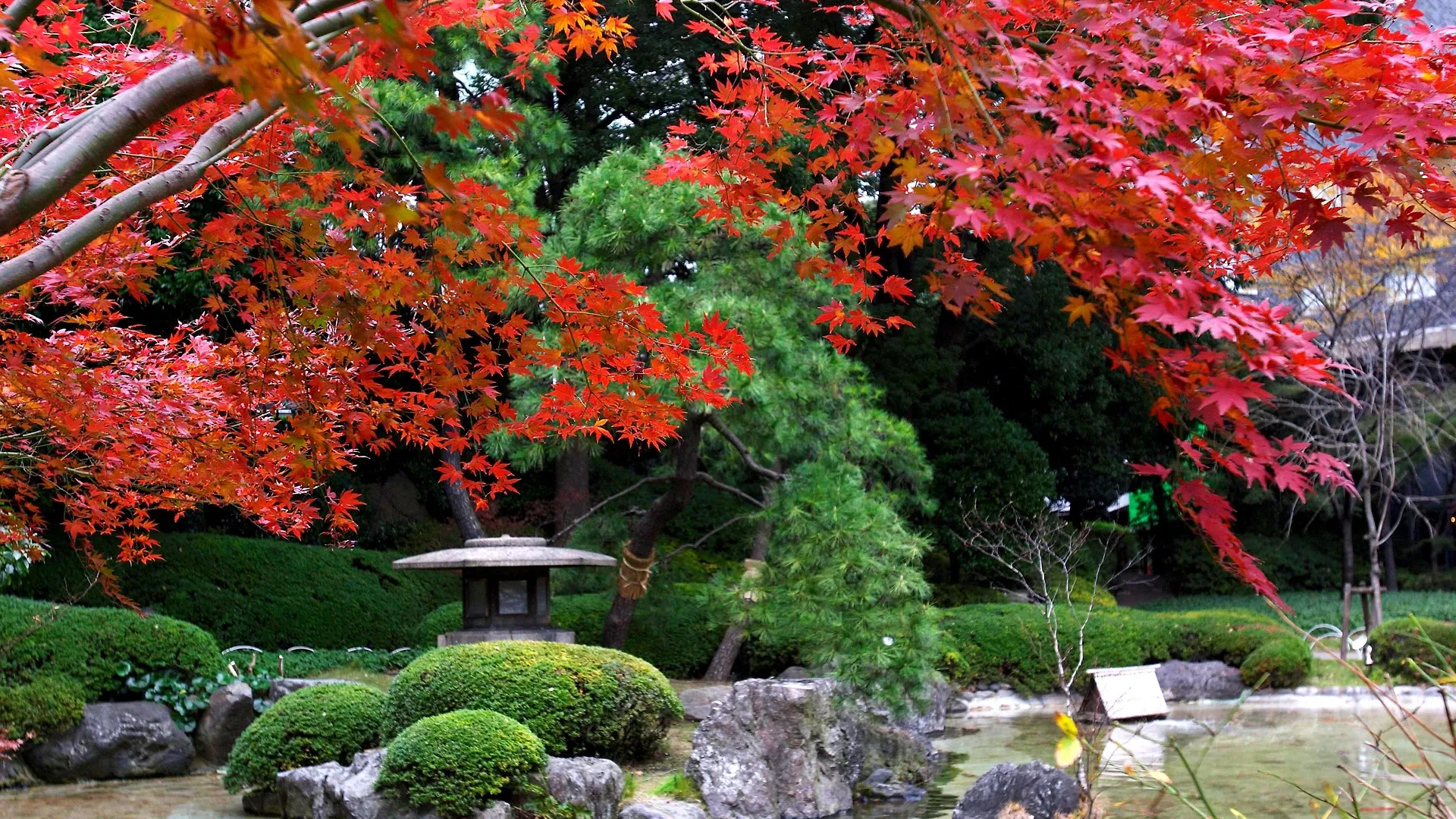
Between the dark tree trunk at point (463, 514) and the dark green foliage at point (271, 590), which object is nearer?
the dark green foliage at point (271, 590)

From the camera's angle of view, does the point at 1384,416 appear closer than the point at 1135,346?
No

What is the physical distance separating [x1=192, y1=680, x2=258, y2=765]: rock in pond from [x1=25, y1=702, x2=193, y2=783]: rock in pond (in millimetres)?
155

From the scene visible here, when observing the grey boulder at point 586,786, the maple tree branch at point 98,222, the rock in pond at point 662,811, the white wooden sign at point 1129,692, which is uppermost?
the maple tree branch at point 98,222

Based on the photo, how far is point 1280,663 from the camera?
37.6ft

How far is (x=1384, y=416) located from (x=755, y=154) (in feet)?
42.5

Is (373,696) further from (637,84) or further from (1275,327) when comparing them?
(637,84)

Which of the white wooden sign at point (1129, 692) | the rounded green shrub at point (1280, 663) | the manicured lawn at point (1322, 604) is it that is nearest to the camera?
the white wooden sign at point (1129, 692)

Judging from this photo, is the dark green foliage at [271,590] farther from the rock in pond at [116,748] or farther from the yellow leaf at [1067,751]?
the yellow leaf at [1067,751]

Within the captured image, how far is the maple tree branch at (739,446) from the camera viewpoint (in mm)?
8359

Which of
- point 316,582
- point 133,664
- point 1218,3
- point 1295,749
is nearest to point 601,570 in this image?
point 316,582

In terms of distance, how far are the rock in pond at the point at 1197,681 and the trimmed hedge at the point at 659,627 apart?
472 cm

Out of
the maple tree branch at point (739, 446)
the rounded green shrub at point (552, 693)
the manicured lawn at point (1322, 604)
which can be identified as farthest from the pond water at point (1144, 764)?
the manicured lawn at point (1322, 604)

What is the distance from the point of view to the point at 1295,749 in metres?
8.52

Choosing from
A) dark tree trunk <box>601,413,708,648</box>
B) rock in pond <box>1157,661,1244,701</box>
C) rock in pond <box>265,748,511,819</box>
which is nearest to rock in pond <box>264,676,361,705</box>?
rock in pond <box>265,748,511,819</box>
